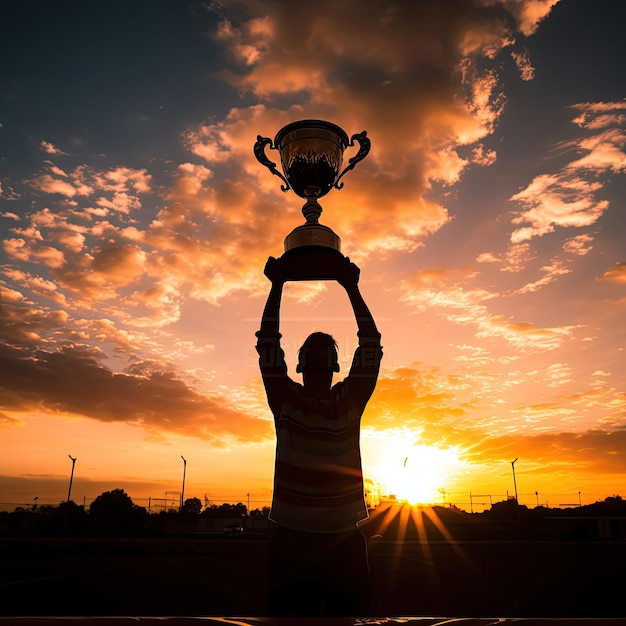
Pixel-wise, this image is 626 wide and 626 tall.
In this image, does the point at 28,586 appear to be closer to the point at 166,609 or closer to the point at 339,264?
the point at 166,609

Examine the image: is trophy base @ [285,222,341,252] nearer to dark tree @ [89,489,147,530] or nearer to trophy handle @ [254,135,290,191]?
trophy handle @ [254,135,290,191]

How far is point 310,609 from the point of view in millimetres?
4023

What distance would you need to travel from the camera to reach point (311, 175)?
5.11 metres

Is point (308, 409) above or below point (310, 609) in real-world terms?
above

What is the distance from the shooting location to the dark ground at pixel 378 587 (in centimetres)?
1024

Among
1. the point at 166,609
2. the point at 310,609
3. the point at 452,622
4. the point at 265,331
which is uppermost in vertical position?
the point at 265,331

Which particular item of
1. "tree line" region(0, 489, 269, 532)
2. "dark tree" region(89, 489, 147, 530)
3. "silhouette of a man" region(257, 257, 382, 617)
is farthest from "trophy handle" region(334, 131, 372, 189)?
"dark tree" region(89, 489, 147, 530)

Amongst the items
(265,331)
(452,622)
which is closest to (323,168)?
(265,331)

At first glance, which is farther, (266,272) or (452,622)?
(266,272)

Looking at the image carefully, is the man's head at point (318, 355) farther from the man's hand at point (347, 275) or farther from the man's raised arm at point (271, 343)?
the man's hand at point (347, 275)

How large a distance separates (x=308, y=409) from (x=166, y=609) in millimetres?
7564

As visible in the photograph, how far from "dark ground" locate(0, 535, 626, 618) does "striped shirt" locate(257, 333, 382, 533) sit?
A: 6110 millimetres

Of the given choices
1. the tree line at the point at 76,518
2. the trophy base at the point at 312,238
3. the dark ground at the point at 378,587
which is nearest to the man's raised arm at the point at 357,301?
the trophy base at the point at 312,238

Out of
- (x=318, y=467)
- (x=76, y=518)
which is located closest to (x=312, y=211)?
(x=318, y=467)
